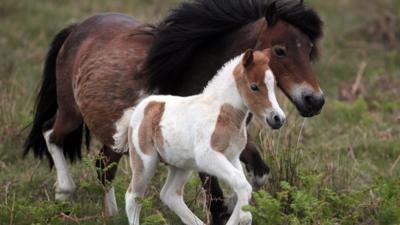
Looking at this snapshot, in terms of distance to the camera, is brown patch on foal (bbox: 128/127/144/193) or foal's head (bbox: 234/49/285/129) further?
brown patch on foal (bbox: 128/127/144/193)

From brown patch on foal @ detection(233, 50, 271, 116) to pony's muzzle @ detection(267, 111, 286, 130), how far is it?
7 cm

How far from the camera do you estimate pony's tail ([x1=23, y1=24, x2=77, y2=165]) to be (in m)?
7.94

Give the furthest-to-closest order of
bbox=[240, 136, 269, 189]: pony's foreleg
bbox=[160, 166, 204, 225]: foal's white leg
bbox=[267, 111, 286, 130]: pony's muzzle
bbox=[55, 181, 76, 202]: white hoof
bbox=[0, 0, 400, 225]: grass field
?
bbox=[55, 181, 76, 202]: white hoof → bbox=[240, 136, 269, 189]: pony's foreleg → bbox=[0, 0, 400, 225]: grass field → bbox=[160, 166, 204, 225]: foal's white leg → bbox=[267, 111, 286, 130]: pony's muzzle

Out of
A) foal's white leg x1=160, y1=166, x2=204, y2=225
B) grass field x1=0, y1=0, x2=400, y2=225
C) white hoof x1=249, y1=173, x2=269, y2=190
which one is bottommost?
grass field x1=0, y1=0, x2=400, y2=225

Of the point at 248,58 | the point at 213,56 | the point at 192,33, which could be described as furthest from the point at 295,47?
the point at 248,58

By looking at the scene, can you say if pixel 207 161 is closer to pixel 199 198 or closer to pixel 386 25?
pixel 199 198

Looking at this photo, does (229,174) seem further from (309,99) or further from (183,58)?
(183,58)

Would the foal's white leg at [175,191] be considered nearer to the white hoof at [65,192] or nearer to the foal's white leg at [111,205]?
the foal's white leg at [111,205]

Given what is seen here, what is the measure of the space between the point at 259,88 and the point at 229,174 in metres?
0.51

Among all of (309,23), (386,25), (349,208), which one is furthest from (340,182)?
(386,25)

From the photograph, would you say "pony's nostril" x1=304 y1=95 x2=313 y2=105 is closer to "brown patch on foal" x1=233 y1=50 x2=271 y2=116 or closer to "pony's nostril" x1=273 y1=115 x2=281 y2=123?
"brown patch on foal" x1=233 y1=50 x2=271 y2=116

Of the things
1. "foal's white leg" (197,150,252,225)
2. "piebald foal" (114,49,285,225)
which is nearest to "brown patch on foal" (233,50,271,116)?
"piebald foal" (114,49,285,225)

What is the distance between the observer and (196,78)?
21.6 ft

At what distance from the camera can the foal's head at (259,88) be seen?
5.05 meters
